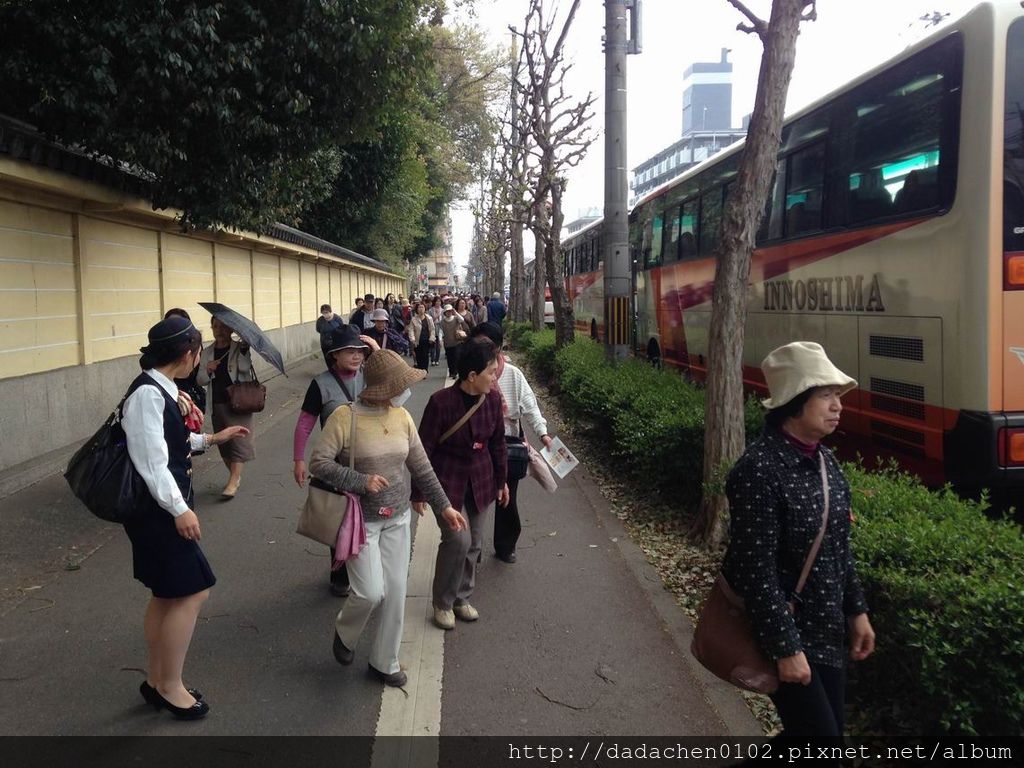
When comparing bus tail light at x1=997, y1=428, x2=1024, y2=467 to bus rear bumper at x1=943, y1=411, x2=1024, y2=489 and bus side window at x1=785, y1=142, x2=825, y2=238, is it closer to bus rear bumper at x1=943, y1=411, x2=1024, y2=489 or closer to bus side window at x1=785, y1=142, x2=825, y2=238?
bus rear bumper at x1=943, y1=411, x2=1024, y2=489

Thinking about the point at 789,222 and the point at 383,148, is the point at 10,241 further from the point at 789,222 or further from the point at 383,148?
the point at 383,148

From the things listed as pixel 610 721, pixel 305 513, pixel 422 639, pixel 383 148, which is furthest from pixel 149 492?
pixel 383 148

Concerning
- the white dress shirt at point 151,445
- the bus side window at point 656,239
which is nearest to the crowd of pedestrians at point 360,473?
the white dress shirt at point 151,445

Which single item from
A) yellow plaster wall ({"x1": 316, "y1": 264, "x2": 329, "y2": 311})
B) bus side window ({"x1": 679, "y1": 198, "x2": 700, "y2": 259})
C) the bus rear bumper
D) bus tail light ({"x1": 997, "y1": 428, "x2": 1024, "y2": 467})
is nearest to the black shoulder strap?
the bus rear bumper

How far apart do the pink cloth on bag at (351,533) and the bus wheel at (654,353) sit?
37.0 feet

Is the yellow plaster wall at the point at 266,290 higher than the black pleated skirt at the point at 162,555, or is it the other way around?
the yellow plaster wall at the point at 266,290

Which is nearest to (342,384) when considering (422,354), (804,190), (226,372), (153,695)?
(153,695)

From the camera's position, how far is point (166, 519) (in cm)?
346

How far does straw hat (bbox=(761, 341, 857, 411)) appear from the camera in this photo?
2.65 meters

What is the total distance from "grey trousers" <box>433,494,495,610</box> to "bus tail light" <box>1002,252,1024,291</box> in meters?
3.57

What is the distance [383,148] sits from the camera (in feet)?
74.1

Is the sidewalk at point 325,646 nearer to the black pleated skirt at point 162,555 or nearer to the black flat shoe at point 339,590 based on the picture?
the black flat shoe at point 339,590

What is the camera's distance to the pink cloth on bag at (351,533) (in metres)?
3.86

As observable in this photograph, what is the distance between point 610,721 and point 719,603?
1.25 metres
